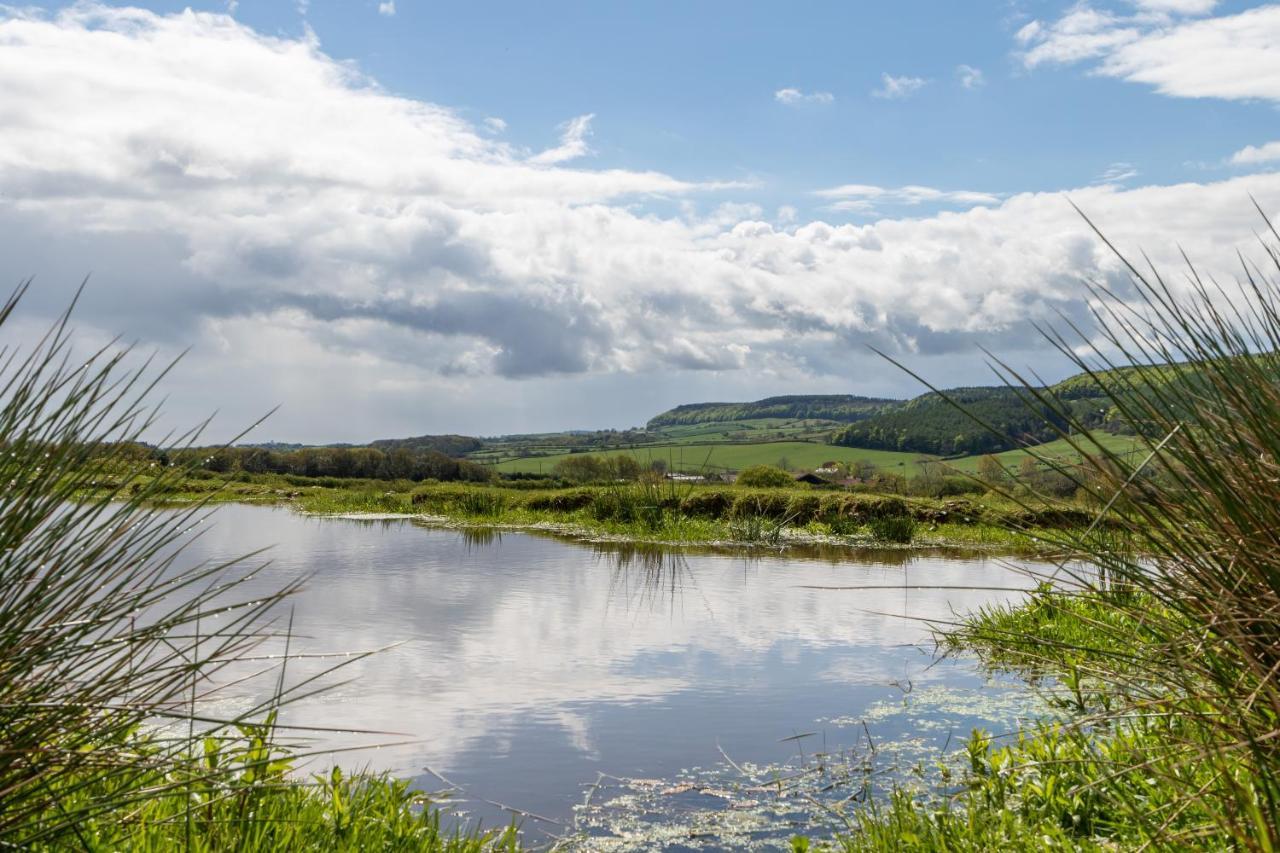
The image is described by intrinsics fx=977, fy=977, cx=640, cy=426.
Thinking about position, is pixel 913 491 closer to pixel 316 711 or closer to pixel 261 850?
pixel 316 711

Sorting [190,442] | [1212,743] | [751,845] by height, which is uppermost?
[190,442]

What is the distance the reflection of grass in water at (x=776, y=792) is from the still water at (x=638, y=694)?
12 millimetres

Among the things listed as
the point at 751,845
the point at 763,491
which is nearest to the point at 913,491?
the point at 763,491

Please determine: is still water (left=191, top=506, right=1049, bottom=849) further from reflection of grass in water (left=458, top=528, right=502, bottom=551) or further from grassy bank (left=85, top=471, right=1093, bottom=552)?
grassy bank (left=85, top=471, right=1093, bottom=552)

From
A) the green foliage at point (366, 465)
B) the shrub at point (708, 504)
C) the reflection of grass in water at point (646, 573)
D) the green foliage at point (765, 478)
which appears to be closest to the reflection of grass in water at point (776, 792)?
the reflection of grass in water at point (646, 573)

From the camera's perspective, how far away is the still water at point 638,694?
15.0 feet

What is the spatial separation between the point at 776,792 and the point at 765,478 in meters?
18.8

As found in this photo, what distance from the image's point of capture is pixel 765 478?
920 inches

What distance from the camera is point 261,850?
10.6 ft

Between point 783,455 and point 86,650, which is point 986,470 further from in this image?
point 783,455

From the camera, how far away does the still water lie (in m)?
4.56

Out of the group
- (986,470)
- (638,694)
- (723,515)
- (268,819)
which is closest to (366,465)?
(723,515)

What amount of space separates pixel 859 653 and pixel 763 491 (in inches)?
464

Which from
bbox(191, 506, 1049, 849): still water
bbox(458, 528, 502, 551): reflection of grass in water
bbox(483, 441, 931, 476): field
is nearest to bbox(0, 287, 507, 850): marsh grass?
bbox(191, 506, 1049, 849): still water
